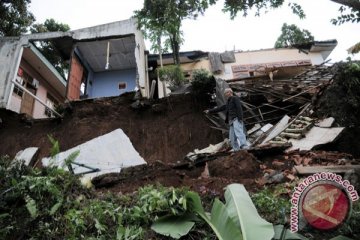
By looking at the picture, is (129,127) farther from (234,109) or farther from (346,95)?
(346,95)

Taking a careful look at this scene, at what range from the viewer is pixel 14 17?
14.6 meters

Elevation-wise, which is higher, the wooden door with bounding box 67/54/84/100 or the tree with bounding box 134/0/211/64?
the wooden door with bounding box 67/54/84/100

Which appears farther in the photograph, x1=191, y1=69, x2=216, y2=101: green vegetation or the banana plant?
x1=191, y1=69, x2=216, y2=101: green vegetation

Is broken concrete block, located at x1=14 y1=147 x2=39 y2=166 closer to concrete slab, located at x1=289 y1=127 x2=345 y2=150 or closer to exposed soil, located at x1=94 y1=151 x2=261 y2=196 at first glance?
exposed soil, located at x1=94 y1=151 x2=261 y2=196

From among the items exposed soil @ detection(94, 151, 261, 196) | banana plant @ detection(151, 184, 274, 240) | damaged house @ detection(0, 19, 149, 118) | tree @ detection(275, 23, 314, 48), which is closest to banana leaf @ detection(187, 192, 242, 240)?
banana plant @ detection(151, 184, 274, 240)

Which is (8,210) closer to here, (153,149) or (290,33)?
(153,149)

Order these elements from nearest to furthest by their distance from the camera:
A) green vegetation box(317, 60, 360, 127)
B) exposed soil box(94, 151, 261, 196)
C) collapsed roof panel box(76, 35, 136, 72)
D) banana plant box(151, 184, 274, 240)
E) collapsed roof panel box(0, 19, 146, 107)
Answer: banana plant box(151, 184, 274, 240)
green vegetation box(317, 60, 360, 127)
exposed soil box(94, 151, 261, 196)
collapsed roof panel box(0, 19, 146, 107)
collapsed roof panel box(76, 35, 136, 72)

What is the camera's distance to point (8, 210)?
4219mm

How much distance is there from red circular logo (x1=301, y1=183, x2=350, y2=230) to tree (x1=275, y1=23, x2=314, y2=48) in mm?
18757

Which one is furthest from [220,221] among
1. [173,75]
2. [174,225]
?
[173,75]

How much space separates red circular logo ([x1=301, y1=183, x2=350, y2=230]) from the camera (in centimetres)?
301

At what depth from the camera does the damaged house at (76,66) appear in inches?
507

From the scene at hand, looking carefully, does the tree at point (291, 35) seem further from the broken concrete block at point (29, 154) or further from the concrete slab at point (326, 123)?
the broken concrete block at point (29, 154)

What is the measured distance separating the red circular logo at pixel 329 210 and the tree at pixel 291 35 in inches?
738
